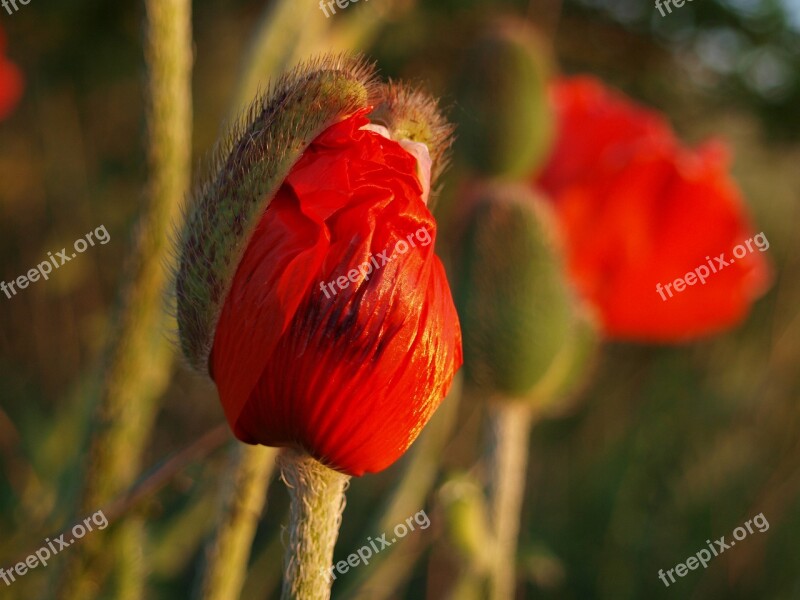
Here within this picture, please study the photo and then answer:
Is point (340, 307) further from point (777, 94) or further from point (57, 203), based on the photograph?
point (777, 94)

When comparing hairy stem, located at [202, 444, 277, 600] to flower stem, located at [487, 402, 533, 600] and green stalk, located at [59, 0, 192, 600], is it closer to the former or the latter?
green stalk, located at [59, 0, 192, 600]

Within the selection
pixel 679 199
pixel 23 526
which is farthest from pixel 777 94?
pixel 23 526

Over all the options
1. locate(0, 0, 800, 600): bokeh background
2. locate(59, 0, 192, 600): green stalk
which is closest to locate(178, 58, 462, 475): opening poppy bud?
locate(59, 0, 192, 600): green stalk

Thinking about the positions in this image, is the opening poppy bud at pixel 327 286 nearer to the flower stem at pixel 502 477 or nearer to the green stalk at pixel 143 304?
the green stalk at pixel 143 304

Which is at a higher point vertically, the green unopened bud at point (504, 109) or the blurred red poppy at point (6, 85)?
the blurred red poppy at point (6, 85)

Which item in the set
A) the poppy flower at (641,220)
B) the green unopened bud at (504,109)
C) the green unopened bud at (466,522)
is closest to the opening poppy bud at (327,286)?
the green unopened bud at (466,522)

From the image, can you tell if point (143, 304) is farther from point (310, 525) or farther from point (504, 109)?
Result: point (504, 109)
